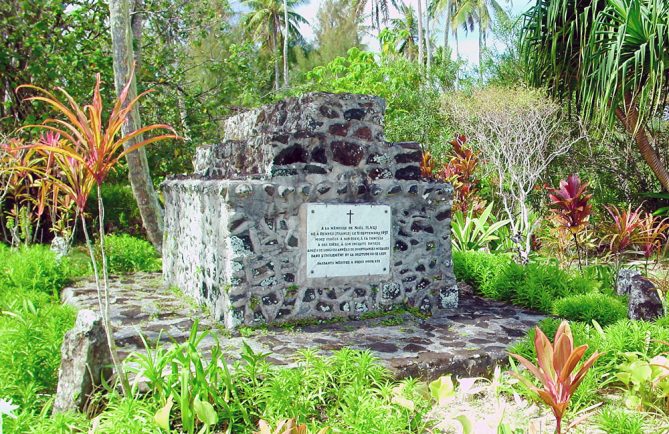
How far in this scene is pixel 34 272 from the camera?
6711 mm

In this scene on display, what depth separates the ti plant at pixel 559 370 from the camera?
92.2 inches

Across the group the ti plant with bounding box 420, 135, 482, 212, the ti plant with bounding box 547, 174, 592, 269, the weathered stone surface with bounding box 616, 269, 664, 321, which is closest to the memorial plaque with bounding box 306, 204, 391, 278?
the weathered stone surface with bounding box 616, 269, 664, 321

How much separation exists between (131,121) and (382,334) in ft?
19.2

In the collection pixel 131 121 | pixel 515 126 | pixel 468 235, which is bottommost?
pixel 468 235

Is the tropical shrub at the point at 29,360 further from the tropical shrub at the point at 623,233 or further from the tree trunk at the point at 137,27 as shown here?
the tree trunk at the point at 137,27

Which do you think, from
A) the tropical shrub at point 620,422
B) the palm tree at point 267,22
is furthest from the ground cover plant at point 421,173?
the palm tree at point 267,22

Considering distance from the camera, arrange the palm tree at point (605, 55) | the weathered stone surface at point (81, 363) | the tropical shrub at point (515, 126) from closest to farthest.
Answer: the weathered stone surface at point (81, 363)
the palm tree at point (605, 55)
the tropical shrub at point (515, 126)

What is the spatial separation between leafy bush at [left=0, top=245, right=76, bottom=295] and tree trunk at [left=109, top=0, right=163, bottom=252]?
2103 mm

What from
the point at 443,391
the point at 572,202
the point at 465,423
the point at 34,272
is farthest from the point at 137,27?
the point at 465,423

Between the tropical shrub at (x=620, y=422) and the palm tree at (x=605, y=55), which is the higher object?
the palm tree at (x=605, y=55)

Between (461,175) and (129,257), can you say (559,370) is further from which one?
(461,175)

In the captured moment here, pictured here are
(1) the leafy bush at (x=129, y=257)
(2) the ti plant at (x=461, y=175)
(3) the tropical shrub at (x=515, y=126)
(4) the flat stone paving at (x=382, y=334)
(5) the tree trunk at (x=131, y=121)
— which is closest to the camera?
(4) the flat stone paving at (x=382, y=334)

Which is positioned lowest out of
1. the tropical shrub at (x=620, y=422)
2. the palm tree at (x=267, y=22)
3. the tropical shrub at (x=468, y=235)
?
the tropical shrub at (x=620, y=422)

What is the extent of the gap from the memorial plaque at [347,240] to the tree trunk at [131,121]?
12.7 ft
